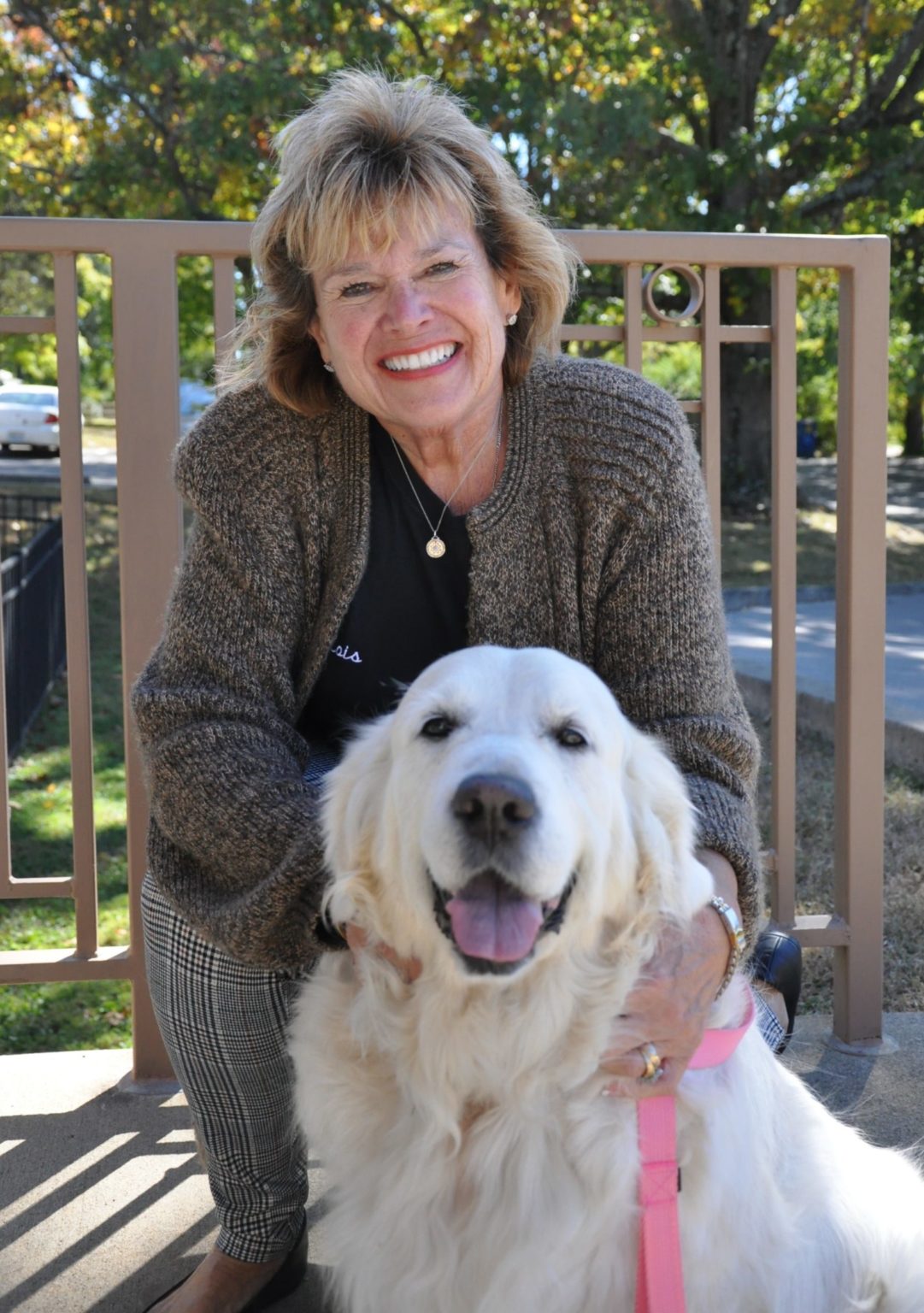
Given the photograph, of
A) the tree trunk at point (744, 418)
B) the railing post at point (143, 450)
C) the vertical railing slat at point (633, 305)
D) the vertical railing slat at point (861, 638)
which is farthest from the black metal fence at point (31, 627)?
the tree trunk at point (744, 418)

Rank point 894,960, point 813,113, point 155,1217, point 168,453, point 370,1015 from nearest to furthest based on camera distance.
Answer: point 370,1015, point 155,1217, point 168,453, point 894,960, point 813,113

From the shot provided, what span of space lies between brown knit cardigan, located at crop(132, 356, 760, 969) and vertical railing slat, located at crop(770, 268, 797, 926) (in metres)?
0.76

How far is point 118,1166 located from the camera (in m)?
2.59

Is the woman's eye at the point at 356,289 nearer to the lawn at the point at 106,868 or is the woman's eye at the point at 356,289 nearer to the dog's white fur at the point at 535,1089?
the dog's white fur at the point at 535,1089

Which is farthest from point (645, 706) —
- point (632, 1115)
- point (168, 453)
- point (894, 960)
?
point (894, 960)

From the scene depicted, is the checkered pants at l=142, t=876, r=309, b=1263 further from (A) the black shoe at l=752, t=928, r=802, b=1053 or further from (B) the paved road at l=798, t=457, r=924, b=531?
(B) the paved road at l=798, t=457, r=924, b=531

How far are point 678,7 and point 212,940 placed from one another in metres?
11.4

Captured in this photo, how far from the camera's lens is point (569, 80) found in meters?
10.8

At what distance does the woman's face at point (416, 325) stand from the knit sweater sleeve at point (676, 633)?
1.04 feet

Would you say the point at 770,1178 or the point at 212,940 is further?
the point at 212,940

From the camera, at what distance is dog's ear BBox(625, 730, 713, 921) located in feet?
5.74

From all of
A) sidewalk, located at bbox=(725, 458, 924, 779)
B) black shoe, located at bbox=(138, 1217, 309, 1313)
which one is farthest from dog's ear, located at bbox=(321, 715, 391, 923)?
sidewalk, located at bbox=(725, 458, 924, 779)

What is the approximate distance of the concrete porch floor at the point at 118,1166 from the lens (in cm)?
225

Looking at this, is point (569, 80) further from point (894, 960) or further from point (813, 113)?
point (894, 960)
